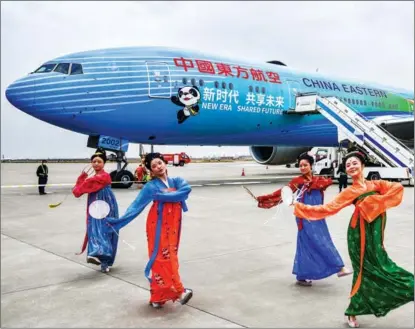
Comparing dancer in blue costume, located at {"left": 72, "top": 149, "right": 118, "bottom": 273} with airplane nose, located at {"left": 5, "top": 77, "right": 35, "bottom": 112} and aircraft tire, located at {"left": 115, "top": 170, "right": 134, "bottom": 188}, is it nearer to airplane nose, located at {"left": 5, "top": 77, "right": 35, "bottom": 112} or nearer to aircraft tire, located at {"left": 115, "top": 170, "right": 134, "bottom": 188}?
airplane nose, located at {"left": 5, "top": 77, "right": 35, "bottom": 112}

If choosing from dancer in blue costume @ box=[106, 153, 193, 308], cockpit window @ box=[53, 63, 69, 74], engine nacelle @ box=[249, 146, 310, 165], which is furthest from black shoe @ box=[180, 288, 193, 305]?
engine nacelle @ box=[249, 146, 310, 165]

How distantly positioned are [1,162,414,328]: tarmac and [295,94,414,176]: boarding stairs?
5.12 meters

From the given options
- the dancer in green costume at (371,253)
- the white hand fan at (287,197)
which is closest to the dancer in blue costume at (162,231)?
the white hand fan at (287,197)

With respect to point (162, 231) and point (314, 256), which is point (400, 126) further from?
point (162, 231)

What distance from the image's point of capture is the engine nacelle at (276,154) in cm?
2159

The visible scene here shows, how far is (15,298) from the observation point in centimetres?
407

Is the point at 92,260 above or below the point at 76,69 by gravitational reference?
below

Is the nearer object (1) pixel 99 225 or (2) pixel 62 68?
(1) pixel 99 225

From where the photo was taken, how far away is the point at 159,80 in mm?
13922

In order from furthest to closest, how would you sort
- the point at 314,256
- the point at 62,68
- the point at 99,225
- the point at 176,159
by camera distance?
1. the point at 176,159
2. the point at 62,68
3. the point at 99,225
4. the point at 314,256

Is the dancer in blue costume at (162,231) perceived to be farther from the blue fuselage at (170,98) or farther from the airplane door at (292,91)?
the airplane door at (292,91)

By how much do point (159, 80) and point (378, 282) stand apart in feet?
37.9

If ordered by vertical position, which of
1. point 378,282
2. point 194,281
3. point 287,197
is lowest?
point 194,281

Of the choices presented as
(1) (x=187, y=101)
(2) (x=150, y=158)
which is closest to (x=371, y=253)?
(2) (x=150, y=158)
